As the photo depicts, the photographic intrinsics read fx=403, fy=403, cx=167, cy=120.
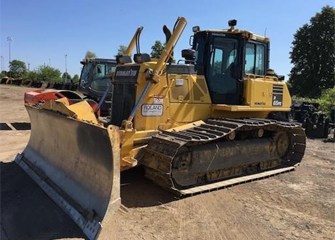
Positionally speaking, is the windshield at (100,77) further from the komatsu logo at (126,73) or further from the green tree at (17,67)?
the green tree at (17,67)

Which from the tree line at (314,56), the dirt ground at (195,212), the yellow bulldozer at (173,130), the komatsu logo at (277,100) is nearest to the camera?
the dirt ground at (195,212)

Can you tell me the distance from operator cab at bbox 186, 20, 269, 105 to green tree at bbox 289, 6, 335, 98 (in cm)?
3563

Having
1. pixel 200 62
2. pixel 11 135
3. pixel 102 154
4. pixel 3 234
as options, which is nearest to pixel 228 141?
pixel 200 62

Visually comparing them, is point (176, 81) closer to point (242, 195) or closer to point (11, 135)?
point (242, 195)

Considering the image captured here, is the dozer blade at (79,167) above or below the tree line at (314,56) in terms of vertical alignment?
below

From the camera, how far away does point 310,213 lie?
584 centimetres

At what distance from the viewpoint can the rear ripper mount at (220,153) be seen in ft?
20.2

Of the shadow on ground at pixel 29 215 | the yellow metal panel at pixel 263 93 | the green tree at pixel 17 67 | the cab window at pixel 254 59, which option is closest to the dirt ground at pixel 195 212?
the shadow on ground at pixel 29 215

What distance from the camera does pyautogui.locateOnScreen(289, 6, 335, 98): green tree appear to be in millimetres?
42125

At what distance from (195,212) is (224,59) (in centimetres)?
331

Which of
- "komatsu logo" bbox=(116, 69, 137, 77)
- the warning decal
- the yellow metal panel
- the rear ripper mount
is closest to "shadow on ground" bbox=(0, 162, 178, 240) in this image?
the rear ripper mount

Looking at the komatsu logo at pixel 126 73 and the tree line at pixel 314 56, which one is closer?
the komatsu logo at pixel 126 73

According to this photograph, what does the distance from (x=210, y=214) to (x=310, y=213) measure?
1506mm

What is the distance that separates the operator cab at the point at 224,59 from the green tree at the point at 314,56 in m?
35.6
